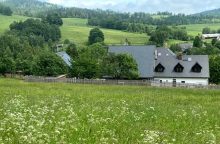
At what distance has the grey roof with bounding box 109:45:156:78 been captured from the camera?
85.8 meters

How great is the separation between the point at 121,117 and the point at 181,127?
244 cm

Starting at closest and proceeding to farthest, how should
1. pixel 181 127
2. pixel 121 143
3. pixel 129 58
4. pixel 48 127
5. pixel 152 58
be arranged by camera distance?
pixel 121 143 → pixel 48 127 → pixel 181 127 → pixel 129 58 → pixel 152 58

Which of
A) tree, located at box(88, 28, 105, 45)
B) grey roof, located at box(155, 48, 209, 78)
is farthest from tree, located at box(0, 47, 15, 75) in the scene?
tree, located at box(88, 28, 105, 45)

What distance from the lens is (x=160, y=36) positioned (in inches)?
7446

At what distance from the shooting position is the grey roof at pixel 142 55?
8575cm

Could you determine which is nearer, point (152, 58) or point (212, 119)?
point (212, 119)

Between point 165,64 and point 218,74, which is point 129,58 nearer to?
point 165,64

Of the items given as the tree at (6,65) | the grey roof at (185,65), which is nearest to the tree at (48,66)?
the tree at (6,65)

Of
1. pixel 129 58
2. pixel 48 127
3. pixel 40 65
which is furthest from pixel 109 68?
pixel 48 127

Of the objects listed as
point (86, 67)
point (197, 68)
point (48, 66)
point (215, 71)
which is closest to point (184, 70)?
point (197, 68)

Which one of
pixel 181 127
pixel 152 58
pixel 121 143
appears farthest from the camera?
pixel 152 58

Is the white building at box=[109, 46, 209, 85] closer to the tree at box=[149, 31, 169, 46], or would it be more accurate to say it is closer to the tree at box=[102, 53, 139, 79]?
the tree at box=[102, 53, 139, 79]

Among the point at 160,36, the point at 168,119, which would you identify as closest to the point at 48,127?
the point at 168,119

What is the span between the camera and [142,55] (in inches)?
3462
